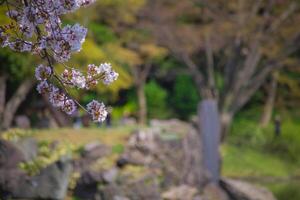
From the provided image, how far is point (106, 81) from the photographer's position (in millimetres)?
4770

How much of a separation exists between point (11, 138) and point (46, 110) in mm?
9645

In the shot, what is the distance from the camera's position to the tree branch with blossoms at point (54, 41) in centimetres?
436

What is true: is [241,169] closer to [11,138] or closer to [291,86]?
[291,86]

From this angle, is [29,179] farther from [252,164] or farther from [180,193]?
[252,164]

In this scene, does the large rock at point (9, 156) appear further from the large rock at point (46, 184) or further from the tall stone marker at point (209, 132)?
the tall stone marker at point (209, 132)

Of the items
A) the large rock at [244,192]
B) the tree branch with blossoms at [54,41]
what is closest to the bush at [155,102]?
the large rock at [244,192]

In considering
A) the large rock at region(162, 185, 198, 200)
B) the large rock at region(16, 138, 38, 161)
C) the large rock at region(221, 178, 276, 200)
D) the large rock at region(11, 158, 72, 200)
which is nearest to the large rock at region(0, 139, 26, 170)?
the large rock at region(16, 138, 38, 161)

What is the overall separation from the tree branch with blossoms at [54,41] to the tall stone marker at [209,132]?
11342mm

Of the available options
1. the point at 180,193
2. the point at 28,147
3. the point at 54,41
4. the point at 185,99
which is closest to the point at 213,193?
the point at 180,193

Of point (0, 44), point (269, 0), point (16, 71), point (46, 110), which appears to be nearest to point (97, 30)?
point (46, 110)

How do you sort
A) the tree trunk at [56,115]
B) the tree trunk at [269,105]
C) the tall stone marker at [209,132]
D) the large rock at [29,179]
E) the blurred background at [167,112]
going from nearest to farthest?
1. the large rock at [29,179]
2. the blurred background at [167,112]
3. the tall stone marker at [209,132]
4. the tree trunk at [56,115]
5. the tree trunk at [269,105]

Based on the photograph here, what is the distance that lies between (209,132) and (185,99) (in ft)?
39.2

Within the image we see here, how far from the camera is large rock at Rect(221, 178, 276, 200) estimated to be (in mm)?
13302

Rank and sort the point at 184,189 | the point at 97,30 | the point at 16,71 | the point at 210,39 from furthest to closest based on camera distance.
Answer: the point at 210,39, the point at 97,30, the point at 16,71, the point at 184,189
